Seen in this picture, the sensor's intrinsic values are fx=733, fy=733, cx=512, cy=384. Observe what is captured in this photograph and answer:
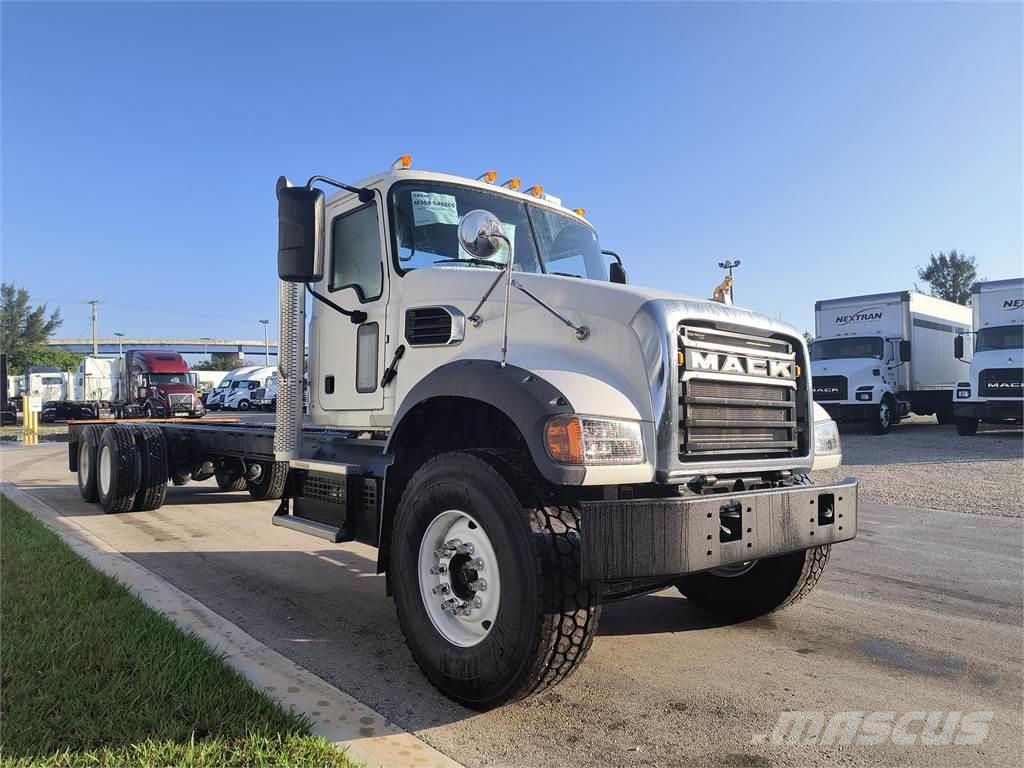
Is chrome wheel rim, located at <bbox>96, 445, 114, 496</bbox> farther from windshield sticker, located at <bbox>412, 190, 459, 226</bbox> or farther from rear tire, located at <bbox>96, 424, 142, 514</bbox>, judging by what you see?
windshield sticker, located at <bbox>412, 190, 459, 226</bbox>

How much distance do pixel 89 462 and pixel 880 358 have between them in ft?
58.9

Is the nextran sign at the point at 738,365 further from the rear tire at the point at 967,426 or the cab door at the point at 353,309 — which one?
the rear tire at the point at 967,426

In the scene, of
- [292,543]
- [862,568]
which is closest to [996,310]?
[862,568]

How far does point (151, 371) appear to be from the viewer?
1002 inches

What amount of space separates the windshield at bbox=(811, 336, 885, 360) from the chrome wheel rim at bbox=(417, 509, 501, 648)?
731 inches

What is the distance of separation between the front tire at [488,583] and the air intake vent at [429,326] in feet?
2.83

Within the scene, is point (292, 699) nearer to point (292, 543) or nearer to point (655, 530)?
point (655, 530)

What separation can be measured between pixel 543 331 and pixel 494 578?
122 centimetres

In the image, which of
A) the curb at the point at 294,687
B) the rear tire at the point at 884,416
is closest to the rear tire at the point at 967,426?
the rear tire at the point at 884,416

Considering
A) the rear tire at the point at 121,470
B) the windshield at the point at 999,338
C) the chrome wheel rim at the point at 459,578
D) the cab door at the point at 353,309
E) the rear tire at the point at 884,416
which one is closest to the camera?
the chrome wheel rim at the point at 459,578

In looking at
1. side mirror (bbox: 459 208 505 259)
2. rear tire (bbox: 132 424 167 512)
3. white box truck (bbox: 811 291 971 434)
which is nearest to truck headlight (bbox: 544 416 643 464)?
side mirror (bbox: 459 208 505 259)

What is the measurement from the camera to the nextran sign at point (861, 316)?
19.7 m

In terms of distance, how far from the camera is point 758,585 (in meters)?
4.42

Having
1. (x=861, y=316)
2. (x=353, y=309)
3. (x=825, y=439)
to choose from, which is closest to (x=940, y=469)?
(x=861, y=316)
